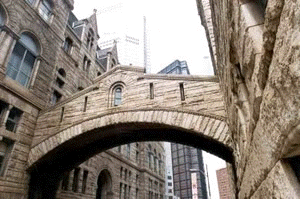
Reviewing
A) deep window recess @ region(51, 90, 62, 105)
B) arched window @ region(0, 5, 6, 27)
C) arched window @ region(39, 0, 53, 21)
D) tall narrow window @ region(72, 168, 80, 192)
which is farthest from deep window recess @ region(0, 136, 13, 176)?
arched window @ region(39, 0, 53, 21)

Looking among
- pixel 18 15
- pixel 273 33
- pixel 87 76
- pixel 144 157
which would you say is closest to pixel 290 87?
pixel 273 33

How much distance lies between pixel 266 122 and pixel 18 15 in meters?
9.53

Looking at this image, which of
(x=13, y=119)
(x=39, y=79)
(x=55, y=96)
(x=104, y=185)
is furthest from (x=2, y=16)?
(x=104, y=185)

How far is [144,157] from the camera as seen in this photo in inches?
792

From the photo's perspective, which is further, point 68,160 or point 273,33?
point 68,160

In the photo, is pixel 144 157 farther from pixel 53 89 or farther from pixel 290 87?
pixel 290 87

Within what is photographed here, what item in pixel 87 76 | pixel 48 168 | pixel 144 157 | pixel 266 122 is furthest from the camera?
pixel 144 157

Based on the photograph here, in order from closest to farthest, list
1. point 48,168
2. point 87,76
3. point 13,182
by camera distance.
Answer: point 13,182, point 48,168, point 87,76

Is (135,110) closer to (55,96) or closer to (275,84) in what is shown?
(275,84)

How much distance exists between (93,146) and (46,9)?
23.2ft

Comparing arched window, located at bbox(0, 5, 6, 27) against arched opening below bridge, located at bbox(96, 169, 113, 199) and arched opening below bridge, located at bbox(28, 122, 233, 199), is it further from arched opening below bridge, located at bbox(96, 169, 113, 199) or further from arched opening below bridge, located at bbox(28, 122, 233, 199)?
arched opening below bridge, located at bbox(96, 169, 113, 199)

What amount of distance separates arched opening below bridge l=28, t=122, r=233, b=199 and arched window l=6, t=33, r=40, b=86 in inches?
123

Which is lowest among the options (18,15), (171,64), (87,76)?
(18,15)

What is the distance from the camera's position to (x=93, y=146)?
7922 mm
